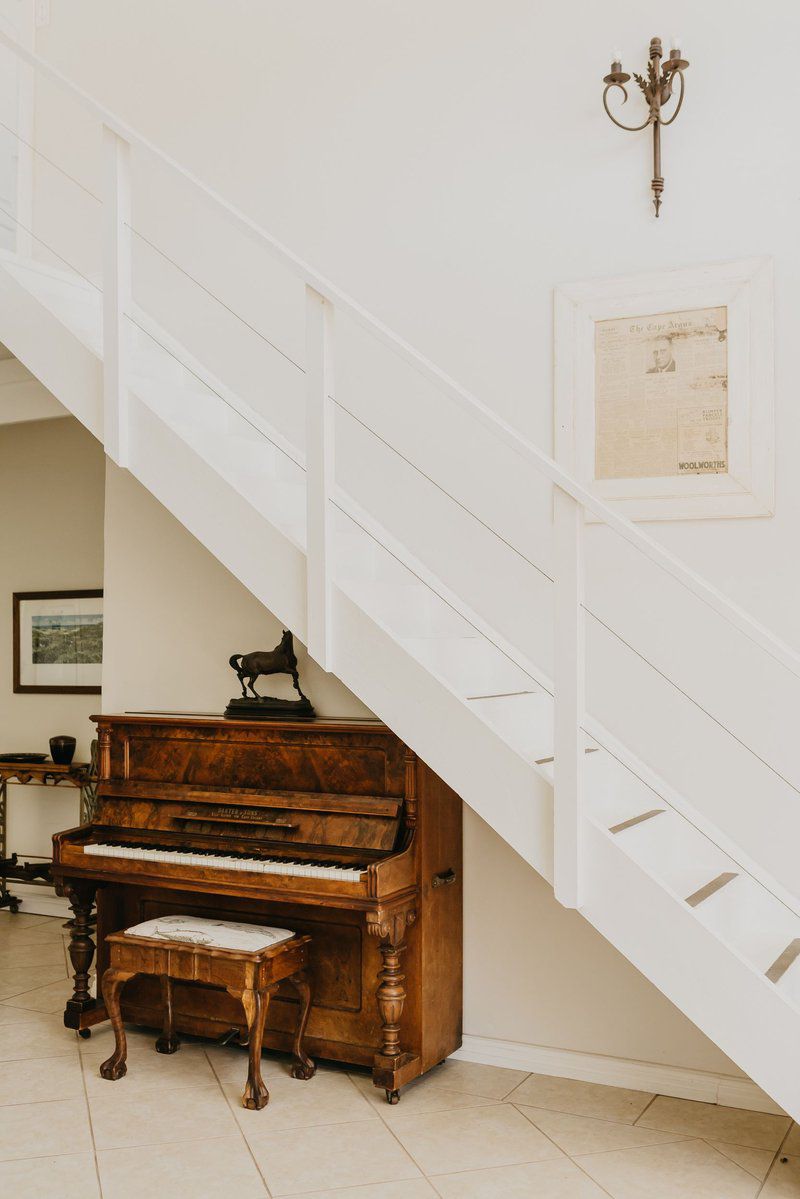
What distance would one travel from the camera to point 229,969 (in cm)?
356

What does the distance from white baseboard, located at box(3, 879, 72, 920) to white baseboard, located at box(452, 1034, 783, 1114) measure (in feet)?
10.1

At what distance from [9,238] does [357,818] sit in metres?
3.25

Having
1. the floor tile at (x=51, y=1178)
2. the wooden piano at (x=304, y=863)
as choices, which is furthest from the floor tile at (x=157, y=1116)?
the wooden piano at (x=304, y=863)

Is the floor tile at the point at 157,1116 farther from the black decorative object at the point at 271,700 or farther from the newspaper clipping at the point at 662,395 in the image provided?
the newspaper clipping at the point at 662,395

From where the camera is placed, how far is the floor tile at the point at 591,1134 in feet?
10.8

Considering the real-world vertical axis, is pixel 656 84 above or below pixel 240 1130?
above

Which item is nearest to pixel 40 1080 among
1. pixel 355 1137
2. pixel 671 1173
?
pixel 355 1137

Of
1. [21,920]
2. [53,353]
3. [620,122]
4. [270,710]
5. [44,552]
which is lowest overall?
[21,920]

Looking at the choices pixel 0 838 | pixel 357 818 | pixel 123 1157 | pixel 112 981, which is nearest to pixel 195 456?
pixel 357 818

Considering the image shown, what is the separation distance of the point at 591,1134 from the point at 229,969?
4.02ft

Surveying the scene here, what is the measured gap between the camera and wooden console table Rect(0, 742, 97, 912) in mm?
5984

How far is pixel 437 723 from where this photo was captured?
3072 mm

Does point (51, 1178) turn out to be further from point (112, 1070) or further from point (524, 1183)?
point (524, 1183)

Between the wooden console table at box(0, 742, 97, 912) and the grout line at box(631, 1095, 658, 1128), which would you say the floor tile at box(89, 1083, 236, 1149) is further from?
the wooden console table at box(0, 742, 97, 912)
